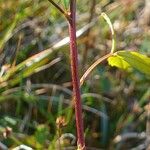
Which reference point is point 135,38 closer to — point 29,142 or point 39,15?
point 39,15

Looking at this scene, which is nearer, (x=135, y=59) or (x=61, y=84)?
(x=135, y=59)

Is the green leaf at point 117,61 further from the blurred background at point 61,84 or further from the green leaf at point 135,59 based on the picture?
the blurred background at point 61,84

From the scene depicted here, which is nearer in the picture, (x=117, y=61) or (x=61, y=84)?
(x=117, y=61)

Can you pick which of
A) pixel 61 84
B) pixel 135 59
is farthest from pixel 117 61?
pixel 61 84

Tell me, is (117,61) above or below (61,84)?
below

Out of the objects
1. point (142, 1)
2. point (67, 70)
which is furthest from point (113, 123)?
point (142, 1)

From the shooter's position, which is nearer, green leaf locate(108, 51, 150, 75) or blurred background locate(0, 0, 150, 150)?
green leaf locate(108, 51, 150, 75)

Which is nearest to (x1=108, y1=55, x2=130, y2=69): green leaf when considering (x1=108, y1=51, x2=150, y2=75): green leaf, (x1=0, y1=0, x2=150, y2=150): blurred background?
(x1=108, y1=51, x2=150, y2=75): green leaf

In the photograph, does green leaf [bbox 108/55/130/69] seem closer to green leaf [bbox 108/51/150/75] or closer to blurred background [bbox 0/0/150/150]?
green leaf [bbox 108/51/150/75]

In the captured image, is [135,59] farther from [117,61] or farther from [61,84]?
[61,84]
